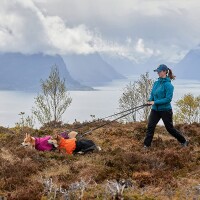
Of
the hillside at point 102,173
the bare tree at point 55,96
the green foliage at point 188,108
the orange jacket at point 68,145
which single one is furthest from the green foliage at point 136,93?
the hillside at point 102,173

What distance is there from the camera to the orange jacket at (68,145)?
472 inches

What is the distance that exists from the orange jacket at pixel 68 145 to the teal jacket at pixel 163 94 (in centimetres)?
275

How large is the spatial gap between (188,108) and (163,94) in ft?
201

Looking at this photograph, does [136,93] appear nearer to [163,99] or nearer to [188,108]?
[188,108]

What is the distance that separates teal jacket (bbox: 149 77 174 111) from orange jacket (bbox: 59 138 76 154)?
2748 mm

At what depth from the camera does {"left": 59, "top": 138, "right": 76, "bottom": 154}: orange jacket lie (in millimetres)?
12000

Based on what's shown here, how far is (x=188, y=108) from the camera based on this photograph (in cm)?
7162

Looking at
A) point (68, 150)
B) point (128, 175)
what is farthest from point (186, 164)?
point (68, 150)

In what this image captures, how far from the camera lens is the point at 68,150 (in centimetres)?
1198

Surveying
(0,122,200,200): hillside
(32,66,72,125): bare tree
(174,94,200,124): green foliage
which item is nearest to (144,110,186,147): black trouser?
(0,122,200,200): hillside

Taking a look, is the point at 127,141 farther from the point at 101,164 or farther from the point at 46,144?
the point at 101,164

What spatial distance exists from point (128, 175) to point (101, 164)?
1407mm

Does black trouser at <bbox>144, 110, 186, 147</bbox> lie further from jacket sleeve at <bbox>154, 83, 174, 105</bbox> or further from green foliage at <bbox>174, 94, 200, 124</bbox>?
green foliage at <bbox>174, 94, 200, 124</bbox>

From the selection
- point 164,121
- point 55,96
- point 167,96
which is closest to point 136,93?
point 55,96
